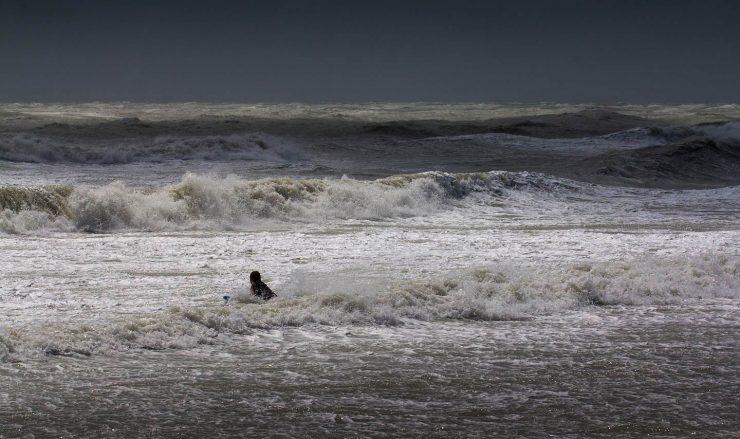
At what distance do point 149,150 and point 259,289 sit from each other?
27.9 meters

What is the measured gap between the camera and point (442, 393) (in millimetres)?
7086

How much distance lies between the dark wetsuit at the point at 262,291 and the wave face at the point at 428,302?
0.19 meters

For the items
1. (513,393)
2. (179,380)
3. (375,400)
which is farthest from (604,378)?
(179,380)

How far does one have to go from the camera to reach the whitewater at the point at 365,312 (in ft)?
21.9

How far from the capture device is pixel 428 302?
10.1 meters

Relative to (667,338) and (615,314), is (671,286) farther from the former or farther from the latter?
(667,338)

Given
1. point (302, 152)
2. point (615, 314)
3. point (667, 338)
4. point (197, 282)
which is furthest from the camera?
point (302, 152)

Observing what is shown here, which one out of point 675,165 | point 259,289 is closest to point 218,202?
point 259,289

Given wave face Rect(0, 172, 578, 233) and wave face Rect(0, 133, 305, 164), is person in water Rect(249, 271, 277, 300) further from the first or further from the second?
wave face Rect(0, 133, 305, 164)

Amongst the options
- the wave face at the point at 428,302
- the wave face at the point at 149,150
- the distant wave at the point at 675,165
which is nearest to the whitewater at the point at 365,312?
the wave face at the point at 428,302

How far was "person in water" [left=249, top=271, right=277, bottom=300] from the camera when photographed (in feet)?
33.2

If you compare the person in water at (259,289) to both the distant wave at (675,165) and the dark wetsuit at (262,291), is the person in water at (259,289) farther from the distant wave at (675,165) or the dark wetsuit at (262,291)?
the distant wave at (675,165)

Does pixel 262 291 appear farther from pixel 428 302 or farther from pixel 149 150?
pixel 149 150

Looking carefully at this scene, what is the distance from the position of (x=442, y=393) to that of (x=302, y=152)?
33.0m
